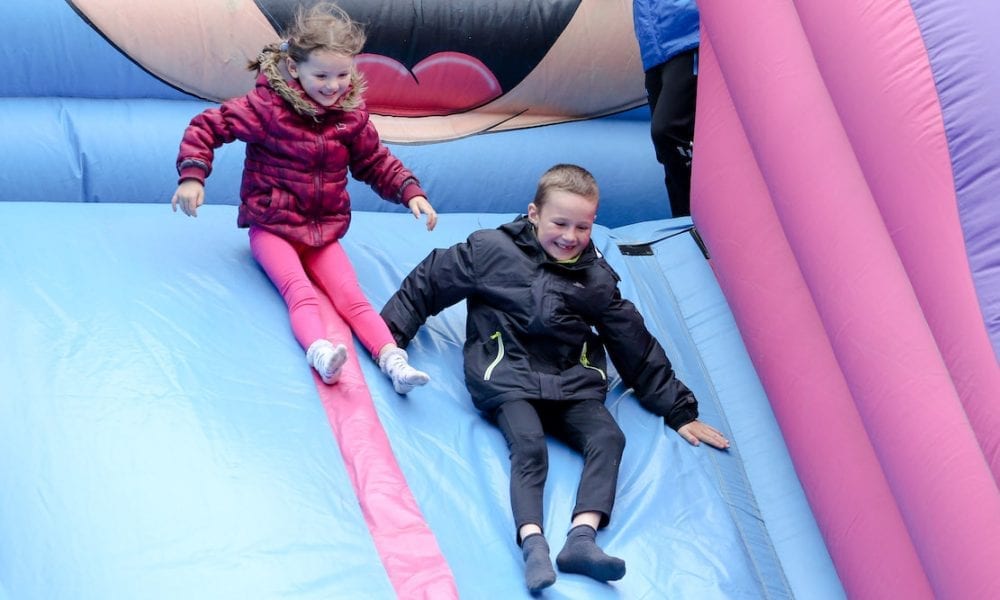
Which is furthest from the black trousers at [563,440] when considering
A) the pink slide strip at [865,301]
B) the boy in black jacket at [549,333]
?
the pink slide strip at [865,301]

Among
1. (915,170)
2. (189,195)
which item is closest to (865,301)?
(915,170)

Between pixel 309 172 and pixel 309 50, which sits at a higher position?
pixel 309 50

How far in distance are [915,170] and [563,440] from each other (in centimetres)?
79

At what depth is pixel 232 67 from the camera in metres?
2.71

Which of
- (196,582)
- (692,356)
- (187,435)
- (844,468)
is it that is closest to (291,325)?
(187,435)

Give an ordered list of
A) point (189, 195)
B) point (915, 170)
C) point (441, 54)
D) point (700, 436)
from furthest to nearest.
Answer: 1. point (441, 54)
2. point (700, 436)
3. point (189, 195)
4. point (915, 170)

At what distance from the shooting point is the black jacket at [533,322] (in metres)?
2.19

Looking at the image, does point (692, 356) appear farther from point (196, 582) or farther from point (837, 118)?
point (196, 582)

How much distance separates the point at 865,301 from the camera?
6.23 ft

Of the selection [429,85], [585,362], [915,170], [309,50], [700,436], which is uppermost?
[309,50]

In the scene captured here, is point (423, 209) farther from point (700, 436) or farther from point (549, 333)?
point (700, 436)

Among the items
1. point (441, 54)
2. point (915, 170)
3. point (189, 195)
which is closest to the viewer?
point (915, 170)

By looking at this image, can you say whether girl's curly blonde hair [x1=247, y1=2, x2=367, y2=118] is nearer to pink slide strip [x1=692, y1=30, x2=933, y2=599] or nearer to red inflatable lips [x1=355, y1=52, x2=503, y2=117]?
red inflatable lips [x1=355, y1=52, x2=503, y2=117]

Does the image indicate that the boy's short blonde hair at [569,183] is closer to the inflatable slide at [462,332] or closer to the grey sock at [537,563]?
the inflatable slide at [462,332]
